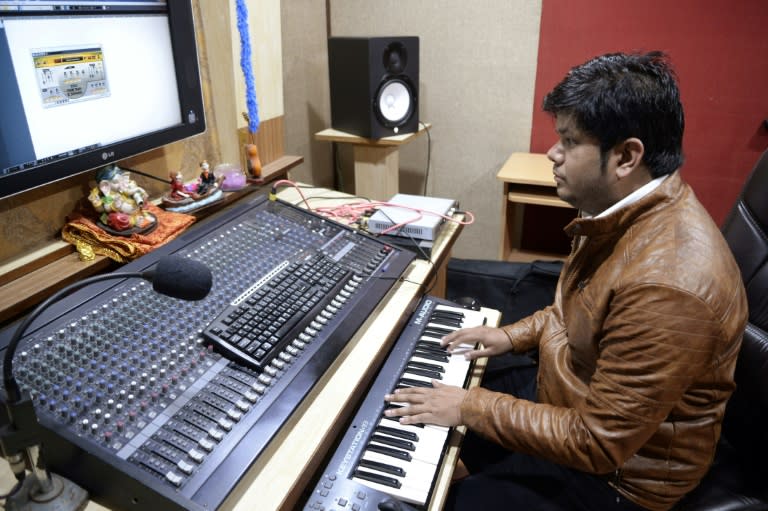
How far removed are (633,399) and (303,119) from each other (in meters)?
2.33

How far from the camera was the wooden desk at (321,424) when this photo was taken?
0.73 meters

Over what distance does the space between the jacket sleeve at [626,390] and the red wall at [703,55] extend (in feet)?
5.41

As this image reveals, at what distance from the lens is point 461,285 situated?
7.57ft

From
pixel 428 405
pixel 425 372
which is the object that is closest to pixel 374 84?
pixel 425 372

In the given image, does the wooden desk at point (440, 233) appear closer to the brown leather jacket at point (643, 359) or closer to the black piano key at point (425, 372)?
the black piano key at point (425, 372)

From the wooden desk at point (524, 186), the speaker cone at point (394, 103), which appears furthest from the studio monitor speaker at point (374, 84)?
the wooden desk at point (524, 186)

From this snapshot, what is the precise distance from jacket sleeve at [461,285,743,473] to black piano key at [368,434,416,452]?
0.13m

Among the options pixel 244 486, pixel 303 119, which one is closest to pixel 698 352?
pixel 244 486

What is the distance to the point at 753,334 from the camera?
107 cm

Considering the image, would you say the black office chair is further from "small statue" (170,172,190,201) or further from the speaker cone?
the speaker cone

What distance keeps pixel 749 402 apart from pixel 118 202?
1.34 meters

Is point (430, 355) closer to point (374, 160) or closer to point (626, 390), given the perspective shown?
point (626, 390)

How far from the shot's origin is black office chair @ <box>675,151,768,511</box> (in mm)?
999

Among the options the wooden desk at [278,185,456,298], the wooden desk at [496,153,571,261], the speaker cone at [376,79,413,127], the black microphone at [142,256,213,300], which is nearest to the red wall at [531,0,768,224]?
the wooden desk at [496,153,571,261]
